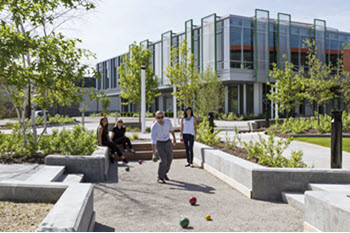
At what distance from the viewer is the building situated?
1485 inches

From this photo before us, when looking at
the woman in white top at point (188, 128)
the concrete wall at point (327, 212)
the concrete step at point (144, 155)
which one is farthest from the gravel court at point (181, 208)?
the concrete step at point (144, 155)

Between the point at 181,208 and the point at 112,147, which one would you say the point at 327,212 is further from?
the point at 112,147

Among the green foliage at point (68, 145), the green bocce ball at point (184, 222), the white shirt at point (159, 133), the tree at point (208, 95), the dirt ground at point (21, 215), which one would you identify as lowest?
the green bocce ball at point (184, 222)

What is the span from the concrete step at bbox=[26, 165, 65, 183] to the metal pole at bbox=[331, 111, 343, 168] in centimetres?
572

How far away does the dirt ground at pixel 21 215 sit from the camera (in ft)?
13.8

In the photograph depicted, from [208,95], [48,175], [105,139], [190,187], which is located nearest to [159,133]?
[190,187]

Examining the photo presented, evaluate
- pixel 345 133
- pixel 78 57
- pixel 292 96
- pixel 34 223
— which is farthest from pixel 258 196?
pixel 292 96

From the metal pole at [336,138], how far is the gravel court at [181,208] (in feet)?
5.69

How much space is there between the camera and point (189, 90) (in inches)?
1008

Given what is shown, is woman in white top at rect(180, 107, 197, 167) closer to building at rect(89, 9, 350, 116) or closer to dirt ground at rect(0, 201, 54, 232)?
dirt ground at rect(0, 201, 54, 232)

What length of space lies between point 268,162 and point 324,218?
321 cm

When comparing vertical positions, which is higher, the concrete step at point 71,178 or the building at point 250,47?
the building at point 250,47

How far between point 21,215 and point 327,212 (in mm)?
4065

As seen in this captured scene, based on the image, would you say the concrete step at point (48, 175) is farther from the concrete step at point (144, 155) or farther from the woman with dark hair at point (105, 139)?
the concrete step at point (144, 155)
